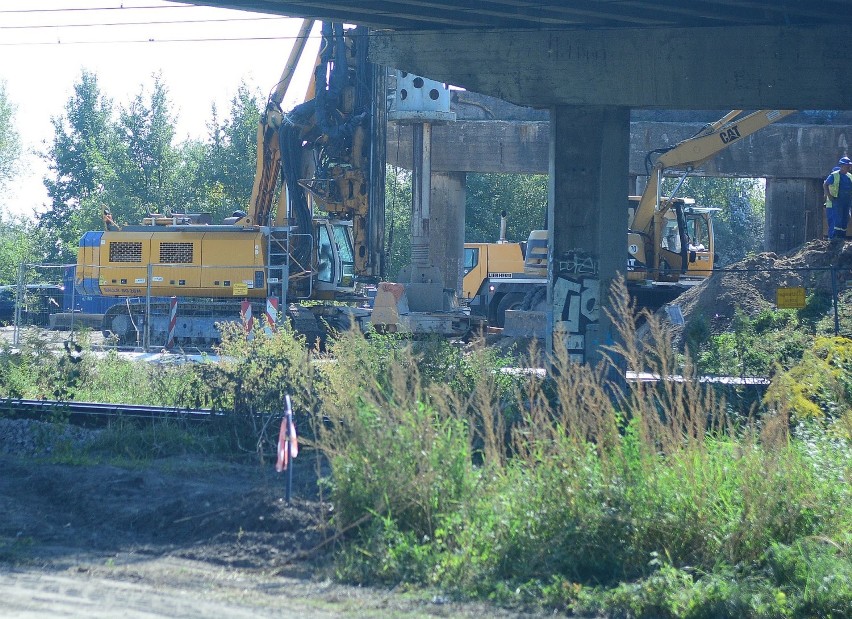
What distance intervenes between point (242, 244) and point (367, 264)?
3544mm

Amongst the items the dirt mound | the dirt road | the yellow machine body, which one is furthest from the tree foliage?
the dirt road

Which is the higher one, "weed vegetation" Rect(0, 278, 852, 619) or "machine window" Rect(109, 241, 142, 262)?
"machine window" Rect(109, 241, 142, 262)

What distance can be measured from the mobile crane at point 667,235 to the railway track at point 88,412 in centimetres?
1570

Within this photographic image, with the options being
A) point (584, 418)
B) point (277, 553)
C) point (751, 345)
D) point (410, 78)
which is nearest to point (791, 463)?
point (584, 418)

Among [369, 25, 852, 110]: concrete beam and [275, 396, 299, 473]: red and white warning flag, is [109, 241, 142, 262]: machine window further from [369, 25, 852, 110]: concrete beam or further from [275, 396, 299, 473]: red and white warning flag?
[275, 396, 299, 473]: red and white warning flag

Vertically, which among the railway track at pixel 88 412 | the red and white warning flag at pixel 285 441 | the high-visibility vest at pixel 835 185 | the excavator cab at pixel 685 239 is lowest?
the railway track at pixel 88 412

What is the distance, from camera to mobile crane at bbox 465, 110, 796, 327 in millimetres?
25875

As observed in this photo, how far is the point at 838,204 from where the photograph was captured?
23.6 m

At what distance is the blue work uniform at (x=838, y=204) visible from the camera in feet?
74.9

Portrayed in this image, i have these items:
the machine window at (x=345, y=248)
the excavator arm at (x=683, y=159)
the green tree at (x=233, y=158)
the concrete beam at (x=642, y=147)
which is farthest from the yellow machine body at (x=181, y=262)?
the green tree at (x=233, y=158)

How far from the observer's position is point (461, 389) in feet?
43.1

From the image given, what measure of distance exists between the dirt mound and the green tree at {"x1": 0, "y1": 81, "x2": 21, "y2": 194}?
50268 millimetres

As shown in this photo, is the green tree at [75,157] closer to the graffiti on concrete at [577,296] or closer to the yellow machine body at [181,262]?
the yellow machine body at [181,262]

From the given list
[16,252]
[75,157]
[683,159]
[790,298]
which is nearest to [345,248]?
[683,159]
